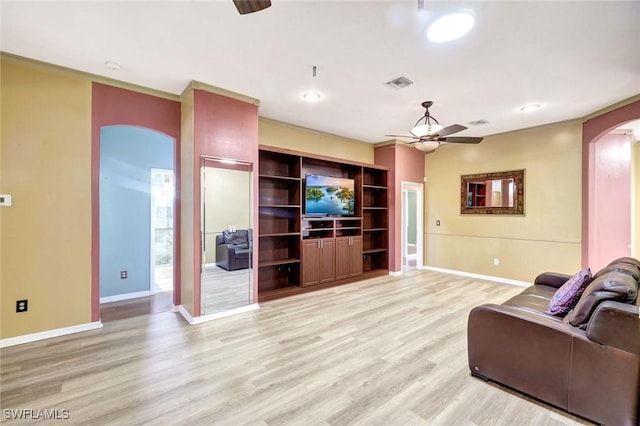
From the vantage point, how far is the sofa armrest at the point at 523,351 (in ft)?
6.53

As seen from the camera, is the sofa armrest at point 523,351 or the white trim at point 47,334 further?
the white trim at point 47,334

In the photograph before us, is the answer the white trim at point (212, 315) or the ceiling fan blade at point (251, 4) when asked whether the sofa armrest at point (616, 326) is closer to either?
the ceiling fan blade at point (251, 4)

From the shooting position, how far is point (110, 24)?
2383 mm

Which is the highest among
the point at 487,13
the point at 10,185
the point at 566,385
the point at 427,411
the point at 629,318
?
the point at 487,13

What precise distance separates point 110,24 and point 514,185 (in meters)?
6.46

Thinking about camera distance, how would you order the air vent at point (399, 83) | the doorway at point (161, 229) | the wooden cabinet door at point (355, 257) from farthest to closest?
the wooden cabinet door at point (355, 257) → the doorway at point (161, 229) → the air vent at point (399, 83)

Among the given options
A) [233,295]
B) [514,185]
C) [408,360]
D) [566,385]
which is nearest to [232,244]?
[233,295]

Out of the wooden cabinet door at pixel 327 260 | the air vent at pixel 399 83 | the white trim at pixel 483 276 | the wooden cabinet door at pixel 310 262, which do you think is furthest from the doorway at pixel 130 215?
the white trim at pixel 483 276

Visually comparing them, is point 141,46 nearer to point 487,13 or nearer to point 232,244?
point 232,244

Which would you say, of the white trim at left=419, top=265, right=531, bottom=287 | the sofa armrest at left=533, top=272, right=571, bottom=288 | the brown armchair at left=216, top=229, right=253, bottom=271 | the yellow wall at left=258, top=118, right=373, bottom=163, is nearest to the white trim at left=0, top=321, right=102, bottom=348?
the brown armchair at left=216, top=229, right=253, bottom=271

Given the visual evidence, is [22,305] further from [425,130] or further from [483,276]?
[483,276]

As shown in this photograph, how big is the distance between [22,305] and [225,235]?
2140 millimetres

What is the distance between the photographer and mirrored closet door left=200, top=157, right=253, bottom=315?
365 cm

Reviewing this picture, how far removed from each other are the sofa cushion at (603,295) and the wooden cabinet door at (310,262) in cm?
349
